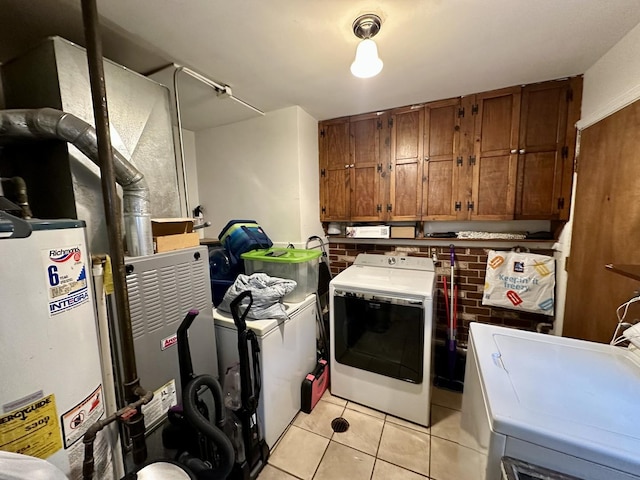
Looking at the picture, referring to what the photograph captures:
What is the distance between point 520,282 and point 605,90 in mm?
1412

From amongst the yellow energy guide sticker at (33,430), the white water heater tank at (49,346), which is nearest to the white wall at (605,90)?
the white water heater tank at (49,346)

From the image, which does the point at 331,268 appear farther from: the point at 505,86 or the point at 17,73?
the point at 17,73

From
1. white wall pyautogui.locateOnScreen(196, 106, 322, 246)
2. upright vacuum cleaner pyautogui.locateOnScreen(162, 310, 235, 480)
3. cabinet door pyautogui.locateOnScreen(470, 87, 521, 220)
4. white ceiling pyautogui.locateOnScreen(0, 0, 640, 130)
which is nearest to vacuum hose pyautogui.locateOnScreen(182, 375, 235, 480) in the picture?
upright vacuum cleaner pyautogui.locateOnScreen(162, 310, 235, 480)

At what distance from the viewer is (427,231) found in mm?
2480

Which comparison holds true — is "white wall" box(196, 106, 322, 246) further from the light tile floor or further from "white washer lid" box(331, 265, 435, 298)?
the light tile floor

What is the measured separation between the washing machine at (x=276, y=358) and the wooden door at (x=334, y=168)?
3.71 feet

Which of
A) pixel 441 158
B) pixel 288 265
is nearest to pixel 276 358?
pixel 288 265

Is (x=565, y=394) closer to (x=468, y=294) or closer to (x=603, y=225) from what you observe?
(x=603, y=225)

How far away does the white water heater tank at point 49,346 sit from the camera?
1.96 feet

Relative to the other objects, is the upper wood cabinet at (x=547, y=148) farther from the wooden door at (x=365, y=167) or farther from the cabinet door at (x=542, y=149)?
the wooden door at (x=365, y=167)

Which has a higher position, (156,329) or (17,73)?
(17,73)

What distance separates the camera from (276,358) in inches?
61.9

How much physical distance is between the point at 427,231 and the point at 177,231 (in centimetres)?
221

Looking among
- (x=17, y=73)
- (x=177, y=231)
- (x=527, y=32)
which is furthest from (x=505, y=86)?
(x=17, y=73)
